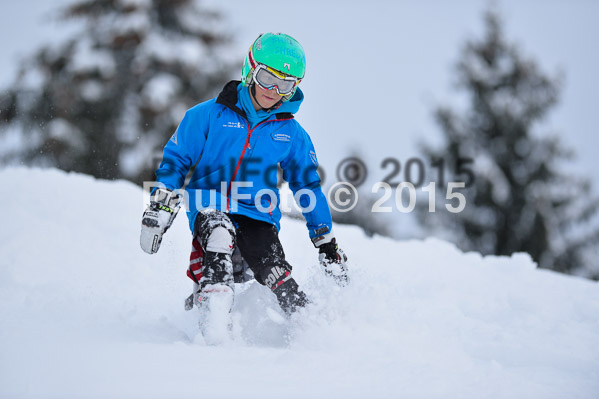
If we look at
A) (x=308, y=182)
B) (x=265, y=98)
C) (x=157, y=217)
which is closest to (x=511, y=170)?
(x=308, y=182)

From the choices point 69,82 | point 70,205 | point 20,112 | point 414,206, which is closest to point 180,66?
point 69,82

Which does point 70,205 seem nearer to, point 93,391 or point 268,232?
point 268,232

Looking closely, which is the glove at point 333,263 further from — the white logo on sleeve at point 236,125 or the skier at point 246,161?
the white logo on sleeve at point 236,125

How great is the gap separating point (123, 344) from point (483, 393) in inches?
65.0

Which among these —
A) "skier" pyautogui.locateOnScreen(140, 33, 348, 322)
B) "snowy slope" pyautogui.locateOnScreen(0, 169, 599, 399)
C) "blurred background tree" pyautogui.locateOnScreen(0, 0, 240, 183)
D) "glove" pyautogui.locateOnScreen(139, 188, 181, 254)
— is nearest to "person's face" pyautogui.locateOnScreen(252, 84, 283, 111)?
"skier" pyautogui.locateOnScreen(140, 33, 348, 322)

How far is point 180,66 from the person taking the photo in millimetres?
16844

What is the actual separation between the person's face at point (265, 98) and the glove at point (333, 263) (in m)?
0.97

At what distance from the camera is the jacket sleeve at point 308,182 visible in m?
3.63

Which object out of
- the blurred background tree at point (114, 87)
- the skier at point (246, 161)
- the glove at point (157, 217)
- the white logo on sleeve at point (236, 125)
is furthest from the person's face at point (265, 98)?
the blurred background tree at point (114, 87)

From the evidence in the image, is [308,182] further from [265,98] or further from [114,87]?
[114,87]

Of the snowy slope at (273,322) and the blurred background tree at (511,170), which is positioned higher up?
the blurred background tree at (511,170)

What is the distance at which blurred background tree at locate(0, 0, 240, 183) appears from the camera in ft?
51.0

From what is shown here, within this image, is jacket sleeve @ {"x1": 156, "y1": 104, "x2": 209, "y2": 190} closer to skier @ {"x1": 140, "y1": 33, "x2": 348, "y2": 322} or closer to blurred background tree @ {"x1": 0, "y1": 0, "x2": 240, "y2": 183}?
skier @ {"x1": 140, "y1": 33, "x2": 348, "y2": 322}

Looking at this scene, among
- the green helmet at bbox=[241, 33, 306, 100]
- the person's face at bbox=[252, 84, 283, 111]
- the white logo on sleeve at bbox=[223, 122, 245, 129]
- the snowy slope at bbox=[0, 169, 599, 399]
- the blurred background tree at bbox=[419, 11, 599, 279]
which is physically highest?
the blurred background tree at bbox=[419, 11, 599, 279]
